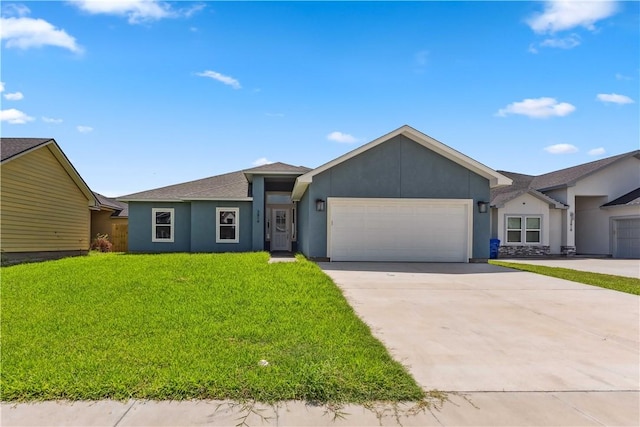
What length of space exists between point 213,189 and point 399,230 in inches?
378

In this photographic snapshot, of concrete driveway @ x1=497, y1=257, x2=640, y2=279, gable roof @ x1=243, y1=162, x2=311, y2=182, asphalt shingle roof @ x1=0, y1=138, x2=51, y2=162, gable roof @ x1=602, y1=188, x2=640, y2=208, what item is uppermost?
asphalt shingle roof @ x1=0, y1=138, x2=51, y2=162

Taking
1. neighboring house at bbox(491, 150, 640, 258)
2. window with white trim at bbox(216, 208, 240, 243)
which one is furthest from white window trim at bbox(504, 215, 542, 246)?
window with white trim at bbox(216, 208, 240, 243)

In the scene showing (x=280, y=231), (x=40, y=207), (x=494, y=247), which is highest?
(x=40, y=207)

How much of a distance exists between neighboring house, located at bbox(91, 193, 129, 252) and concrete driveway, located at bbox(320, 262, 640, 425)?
1789 cm

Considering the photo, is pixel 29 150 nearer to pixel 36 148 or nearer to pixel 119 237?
pixel 36 148

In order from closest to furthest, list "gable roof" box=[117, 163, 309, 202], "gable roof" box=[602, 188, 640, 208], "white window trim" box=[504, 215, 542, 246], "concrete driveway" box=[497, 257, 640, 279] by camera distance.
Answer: "concrete driveway" box=[497, 257, 640, 279], "gable roof" box=[117, 163, 309, 202], "gable roof" box=[602, 188, 640, 208], "white window trim" box=[504, 215, 542, 246]

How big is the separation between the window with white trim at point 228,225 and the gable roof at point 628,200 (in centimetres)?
1901

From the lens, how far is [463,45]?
11.5 meters

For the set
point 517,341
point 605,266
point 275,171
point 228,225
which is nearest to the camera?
point 517,341

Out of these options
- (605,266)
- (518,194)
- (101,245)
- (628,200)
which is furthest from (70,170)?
(628,200)

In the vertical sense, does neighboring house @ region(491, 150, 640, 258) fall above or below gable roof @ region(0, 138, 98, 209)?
below

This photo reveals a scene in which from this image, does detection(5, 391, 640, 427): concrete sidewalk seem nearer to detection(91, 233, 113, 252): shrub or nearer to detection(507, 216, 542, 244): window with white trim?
detection(507, 216, 542, 244): window with white trim

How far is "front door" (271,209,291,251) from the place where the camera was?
64.2 feet

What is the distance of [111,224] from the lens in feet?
83.1
